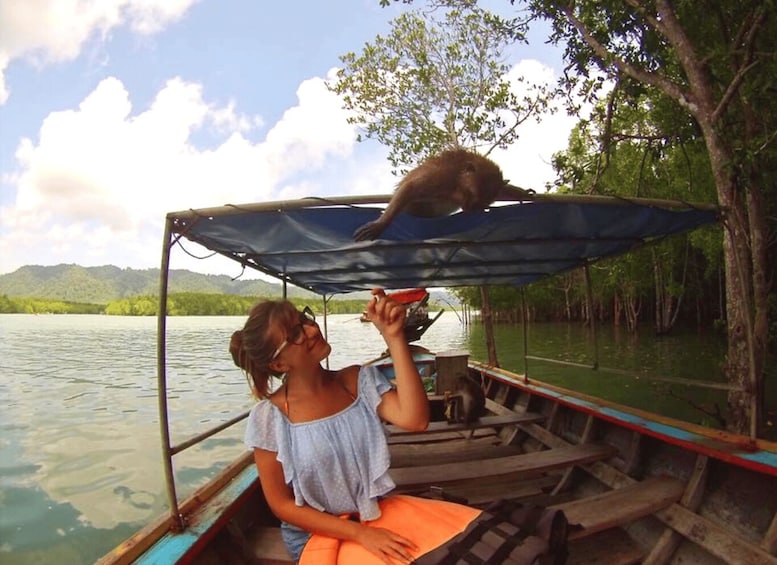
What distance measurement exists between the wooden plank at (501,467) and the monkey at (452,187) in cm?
180

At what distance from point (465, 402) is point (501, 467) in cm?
161

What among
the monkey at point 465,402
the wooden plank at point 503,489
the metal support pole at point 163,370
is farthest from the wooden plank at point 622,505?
the metal support pole at point 163,370

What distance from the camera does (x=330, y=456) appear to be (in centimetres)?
176

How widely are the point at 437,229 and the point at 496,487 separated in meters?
2.17

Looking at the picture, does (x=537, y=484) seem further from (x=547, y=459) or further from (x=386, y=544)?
(x=386, y=544)

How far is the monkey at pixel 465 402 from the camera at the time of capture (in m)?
4.89

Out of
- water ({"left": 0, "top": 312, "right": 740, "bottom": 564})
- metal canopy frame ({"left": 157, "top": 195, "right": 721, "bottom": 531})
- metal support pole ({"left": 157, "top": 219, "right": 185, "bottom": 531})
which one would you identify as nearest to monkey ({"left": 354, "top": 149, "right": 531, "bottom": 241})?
metal canopy frame ({"left": 157, "top": 195, "right": 721, "bottom": 531})

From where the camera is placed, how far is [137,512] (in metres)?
6.47

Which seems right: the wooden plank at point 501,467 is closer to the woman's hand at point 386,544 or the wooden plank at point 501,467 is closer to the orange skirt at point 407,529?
the orange skirt at point 407,529

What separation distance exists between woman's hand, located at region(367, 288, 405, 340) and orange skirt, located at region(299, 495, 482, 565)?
67cm

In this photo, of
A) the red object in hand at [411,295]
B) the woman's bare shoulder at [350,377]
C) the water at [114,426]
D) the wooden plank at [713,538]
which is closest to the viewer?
the woman's bare shoulder at [350,377]

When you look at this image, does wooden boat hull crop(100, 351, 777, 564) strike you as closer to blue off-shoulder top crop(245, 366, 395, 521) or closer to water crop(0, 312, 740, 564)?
blue off-shoulder top crop(245, 366, 395, 521)

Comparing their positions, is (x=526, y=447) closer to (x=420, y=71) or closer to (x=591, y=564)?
(x=591, y=564)

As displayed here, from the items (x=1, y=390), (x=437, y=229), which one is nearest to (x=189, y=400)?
(x=1, y=390)
